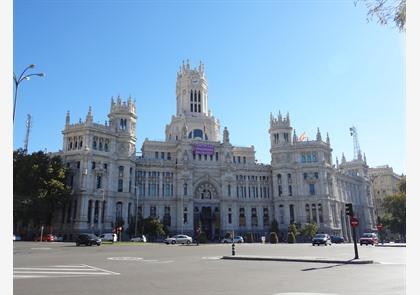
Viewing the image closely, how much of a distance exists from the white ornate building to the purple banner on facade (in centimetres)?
23

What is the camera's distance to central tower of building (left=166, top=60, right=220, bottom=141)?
95438mm

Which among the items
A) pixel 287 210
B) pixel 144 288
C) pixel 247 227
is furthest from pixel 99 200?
pixel 144 288

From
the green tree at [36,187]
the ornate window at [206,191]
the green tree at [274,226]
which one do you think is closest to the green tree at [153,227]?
the green tree at [36,187]

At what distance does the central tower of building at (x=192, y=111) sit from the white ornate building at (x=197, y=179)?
32 centimetres

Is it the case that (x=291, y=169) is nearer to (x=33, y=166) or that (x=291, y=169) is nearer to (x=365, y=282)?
(x=33, y=166)

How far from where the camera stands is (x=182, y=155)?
86625mm

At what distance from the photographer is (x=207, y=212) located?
86875mm

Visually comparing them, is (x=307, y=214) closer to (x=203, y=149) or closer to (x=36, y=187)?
(x=203, y=149)

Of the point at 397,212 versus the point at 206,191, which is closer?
the point at 397,212

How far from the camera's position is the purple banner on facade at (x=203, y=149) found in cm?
8776

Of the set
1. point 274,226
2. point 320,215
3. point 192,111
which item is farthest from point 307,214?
point 192,111

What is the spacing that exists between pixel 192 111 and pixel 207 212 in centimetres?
2871

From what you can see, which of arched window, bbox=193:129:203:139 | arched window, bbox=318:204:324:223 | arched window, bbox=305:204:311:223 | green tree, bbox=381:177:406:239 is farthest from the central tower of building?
green tree, bbox=381:177:406:239
